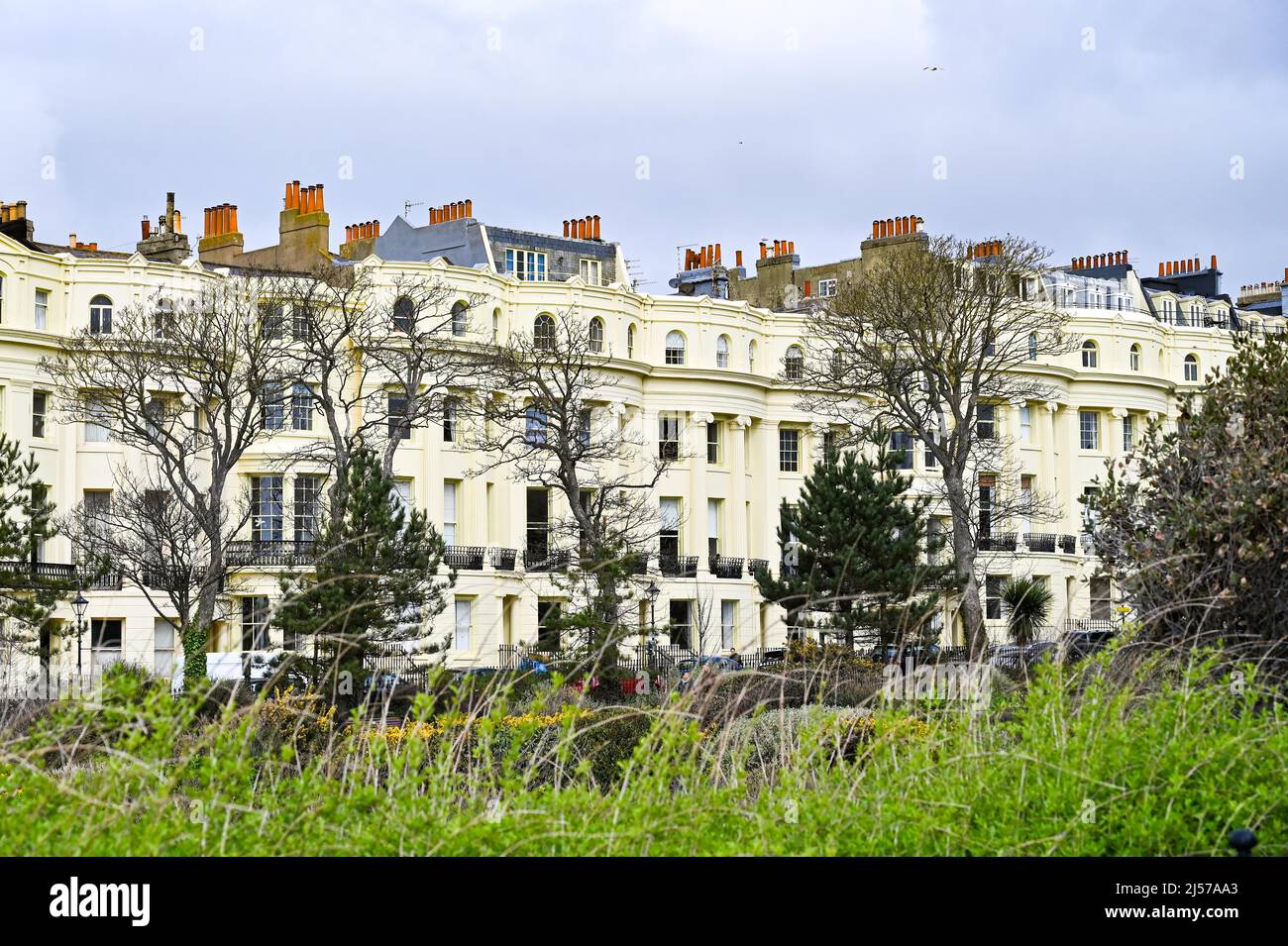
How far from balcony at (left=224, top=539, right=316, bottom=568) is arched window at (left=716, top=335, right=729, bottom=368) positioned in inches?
742

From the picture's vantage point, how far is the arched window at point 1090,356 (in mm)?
75188

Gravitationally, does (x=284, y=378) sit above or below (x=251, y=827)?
above

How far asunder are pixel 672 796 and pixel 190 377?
1547 inches

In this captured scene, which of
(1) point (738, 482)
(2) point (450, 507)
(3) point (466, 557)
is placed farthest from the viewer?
(1) point (738, 482)

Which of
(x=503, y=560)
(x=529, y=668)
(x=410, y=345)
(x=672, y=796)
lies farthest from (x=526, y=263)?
(x=672, y=796)

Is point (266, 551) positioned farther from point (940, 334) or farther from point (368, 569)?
point (940, 334)

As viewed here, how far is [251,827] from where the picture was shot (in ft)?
26.7

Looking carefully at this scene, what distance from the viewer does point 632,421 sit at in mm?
63281

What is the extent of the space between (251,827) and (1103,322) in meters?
70.8

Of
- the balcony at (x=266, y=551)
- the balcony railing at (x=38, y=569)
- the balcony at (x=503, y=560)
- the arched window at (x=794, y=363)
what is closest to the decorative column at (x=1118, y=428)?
the arched window at (x=794, y=363)
